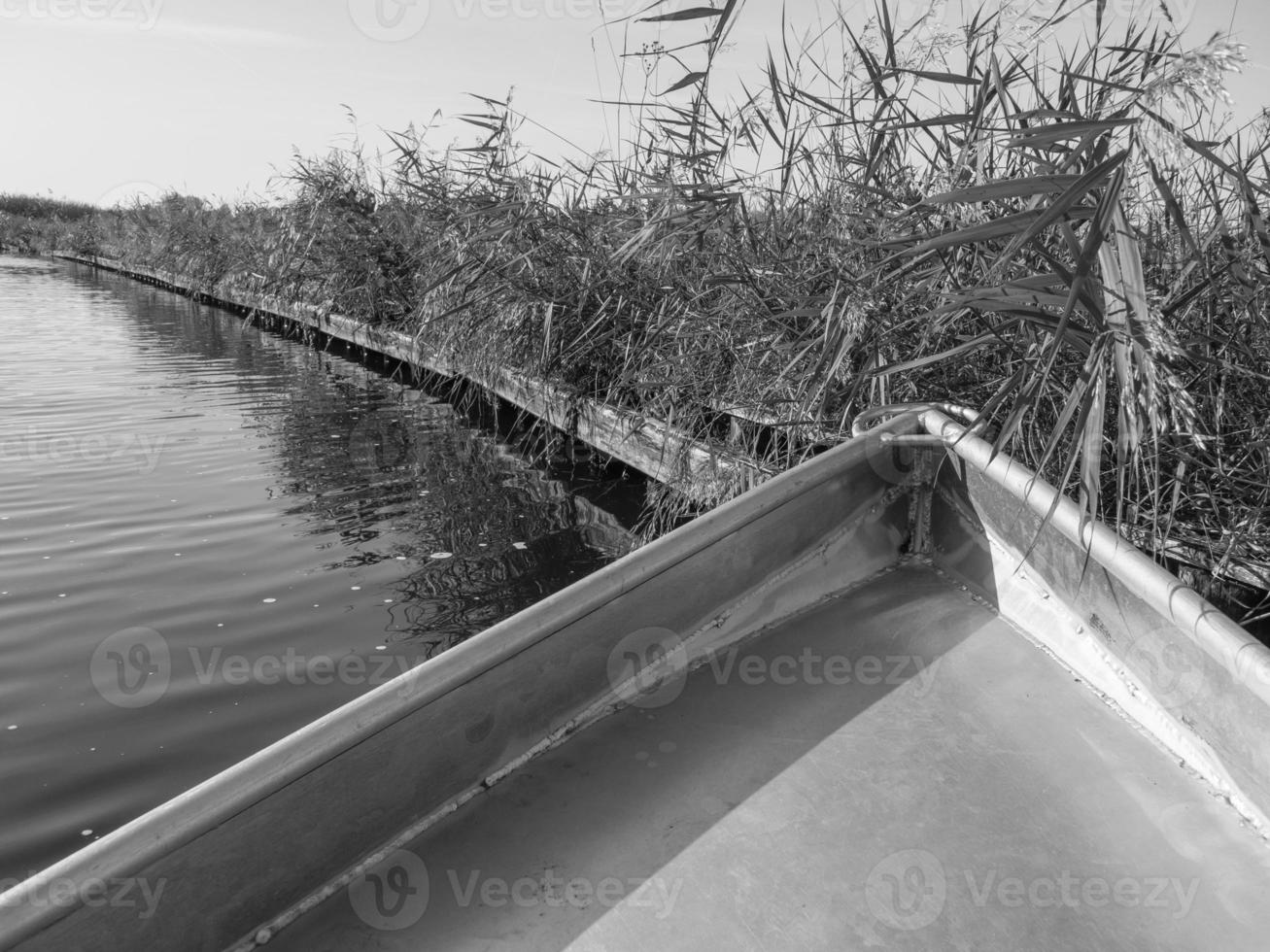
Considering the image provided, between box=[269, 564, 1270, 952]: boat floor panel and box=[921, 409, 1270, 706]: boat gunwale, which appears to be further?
box=[921, 409, 1270, 706]: boat gunwale

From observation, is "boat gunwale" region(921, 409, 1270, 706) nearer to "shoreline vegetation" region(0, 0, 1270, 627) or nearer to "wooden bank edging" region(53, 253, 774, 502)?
"shoreline vegetation" region(0, 0, 1270, 627)

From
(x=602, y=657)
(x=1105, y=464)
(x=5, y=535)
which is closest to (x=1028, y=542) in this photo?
(x=1105, y=464)

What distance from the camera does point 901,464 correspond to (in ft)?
6.46

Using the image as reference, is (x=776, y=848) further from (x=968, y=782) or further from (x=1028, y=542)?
(x=1028, y=542)

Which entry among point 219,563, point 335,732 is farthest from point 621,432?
point 335,732

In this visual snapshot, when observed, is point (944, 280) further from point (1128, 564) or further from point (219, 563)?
point (219, 563)

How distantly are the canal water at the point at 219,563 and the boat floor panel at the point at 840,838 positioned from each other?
3.72 ft

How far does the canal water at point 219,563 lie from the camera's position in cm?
216

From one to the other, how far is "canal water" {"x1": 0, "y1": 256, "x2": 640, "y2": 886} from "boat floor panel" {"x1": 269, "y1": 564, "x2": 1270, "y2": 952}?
3.72 ft

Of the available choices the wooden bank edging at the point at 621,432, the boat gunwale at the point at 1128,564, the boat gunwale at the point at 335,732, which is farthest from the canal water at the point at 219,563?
the boat gunwale at the point at 1128,564

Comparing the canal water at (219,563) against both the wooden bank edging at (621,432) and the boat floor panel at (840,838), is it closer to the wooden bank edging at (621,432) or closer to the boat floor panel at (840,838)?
the wooden bank edging at (621,432)

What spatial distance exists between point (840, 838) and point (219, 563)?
8.82 ft

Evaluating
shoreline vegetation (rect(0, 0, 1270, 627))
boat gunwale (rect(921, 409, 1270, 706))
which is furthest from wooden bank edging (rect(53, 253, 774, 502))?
boat gunwale (rect(921, 409, 1270, 706))

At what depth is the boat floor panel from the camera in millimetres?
1048
